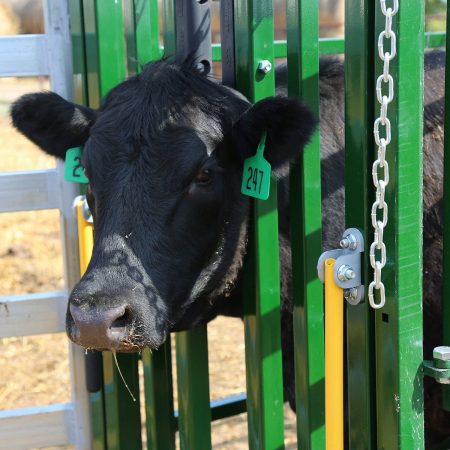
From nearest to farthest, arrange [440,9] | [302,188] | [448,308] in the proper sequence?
1. [448,308]
2. [302,188]
3. [440,9]

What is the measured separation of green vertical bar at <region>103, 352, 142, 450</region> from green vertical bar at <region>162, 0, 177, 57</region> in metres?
1.24

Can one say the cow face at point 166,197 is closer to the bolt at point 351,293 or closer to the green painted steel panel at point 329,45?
the bolt at point 351,293

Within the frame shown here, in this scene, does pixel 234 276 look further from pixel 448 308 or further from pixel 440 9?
pixel 440 9

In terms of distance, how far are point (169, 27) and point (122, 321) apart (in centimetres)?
122

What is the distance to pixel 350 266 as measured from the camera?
6.50 feet

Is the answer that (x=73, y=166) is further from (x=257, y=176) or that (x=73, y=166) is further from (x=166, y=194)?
(x=257, y=176)

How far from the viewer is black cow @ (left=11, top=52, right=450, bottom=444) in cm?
244

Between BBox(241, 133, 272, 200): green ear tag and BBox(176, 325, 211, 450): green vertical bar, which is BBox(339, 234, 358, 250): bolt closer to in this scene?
BBox(241, 133, 272, 200): green ear tag

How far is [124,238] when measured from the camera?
254 centimetres

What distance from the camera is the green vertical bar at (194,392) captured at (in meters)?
2.82

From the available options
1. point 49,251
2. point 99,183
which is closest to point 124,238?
point 99,183

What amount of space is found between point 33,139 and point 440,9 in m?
5.34

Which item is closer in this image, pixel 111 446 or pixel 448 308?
pixel 448 308

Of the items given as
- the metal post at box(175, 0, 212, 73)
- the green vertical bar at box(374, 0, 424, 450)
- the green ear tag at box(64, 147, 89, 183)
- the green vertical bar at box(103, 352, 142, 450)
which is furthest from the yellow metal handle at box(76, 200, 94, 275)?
the green vertical bar at box(374, 0, 424, 450)
